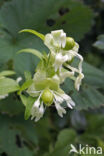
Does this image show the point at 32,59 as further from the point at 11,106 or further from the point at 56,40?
the point at 56,40

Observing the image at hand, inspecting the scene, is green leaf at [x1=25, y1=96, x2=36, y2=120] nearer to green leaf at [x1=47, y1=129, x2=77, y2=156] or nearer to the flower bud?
the flower bud

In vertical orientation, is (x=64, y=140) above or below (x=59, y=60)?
below

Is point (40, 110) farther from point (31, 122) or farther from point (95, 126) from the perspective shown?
point (95, 126)

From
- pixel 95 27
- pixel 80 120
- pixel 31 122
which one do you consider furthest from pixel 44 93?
pixel 95 27

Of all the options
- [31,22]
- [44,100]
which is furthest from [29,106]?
→ [31,22]

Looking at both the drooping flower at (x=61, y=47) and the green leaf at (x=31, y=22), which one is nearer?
the drooping flower at (x=61, y=47)

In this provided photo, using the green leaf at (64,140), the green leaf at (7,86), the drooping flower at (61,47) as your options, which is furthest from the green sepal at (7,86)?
the green leaf at (64,140)

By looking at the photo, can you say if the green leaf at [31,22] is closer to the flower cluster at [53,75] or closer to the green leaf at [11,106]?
the green leaf at [11,106]

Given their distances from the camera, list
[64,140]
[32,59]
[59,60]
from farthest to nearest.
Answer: [64,140], [32,59], [59,60]
